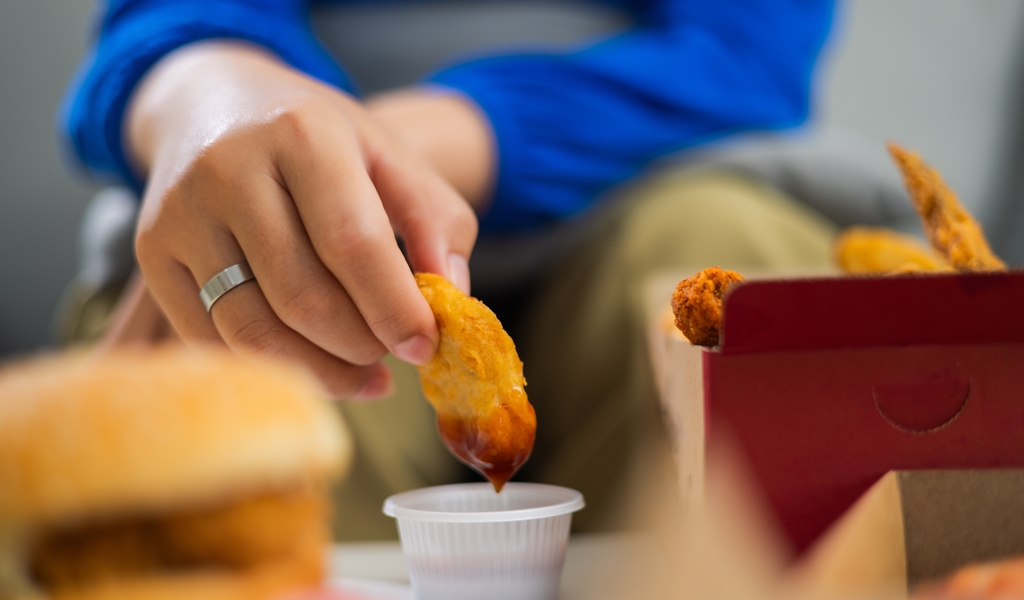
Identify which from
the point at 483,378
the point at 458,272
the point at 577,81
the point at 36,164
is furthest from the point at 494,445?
the point at 36,164

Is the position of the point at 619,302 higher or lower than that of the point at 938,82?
lower

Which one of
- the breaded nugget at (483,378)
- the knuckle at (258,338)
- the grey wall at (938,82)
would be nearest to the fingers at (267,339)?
Result: the knuckle at (258,338)

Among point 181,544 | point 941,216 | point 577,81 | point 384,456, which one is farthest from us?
point 577,81

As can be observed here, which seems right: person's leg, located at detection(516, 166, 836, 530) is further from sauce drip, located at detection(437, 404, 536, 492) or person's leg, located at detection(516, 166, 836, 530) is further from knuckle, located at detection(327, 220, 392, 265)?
knuckle, located at detection(327, 220, 392, 265)

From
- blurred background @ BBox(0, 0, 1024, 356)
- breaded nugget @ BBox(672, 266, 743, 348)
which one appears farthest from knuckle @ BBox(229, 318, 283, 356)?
blurred background @ BBox(0, 0, 1024, 356)

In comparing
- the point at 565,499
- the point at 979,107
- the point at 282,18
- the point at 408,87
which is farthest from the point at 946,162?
the point at 565,499

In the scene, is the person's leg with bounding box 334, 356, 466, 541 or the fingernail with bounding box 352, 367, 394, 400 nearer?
the fingernail with bounding box 352, 367, 394, 400

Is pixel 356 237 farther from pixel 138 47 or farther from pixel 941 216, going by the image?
pixel 138 47
